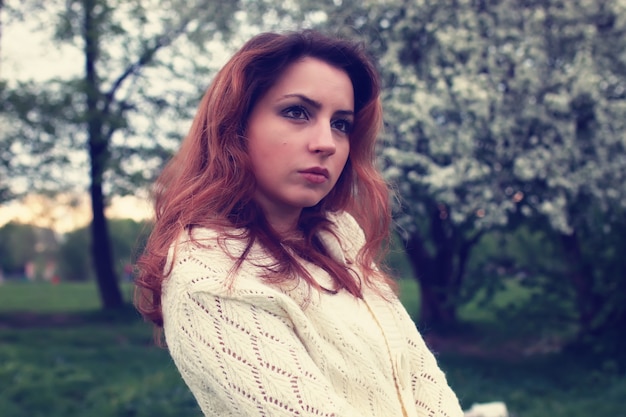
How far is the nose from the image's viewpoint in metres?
1.65

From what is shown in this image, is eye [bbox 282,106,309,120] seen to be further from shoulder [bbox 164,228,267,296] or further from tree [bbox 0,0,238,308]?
tree [bbox 0,0,238,308]

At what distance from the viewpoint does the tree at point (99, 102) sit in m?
10.9

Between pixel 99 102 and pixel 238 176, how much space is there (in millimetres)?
10796

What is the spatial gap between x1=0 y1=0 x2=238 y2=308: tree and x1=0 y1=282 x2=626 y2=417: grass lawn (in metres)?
3.14

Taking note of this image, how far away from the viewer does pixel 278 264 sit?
1593 millimetres

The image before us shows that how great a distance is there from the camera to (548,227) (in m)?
7.53

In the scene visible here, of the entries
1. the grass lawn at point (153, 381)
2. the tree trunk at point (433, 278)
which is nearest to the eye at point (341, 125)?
the grass lawn at point (153, 381)

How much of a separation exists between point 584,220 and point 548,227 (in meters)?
0.40

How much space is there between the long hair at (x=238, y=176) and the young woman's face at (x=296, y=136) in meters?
0.03

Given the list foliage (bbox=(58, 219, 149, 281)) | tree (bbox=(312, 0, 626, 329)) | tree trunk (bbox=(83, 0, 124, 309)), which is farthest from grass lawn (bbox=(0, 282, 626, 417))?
foliage (bbox=(58, 219, 149, 281))

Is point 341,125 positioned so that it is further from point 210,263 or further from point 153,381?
point 153,381

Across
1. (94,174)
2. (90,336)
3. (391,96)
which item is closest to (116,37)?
(94,174)

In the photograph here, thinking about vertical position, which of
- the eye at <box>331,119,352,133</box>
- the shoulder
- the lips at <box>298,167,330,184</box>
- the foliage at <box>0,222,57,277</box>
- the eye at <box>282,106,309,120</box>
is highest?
the eye at <box>282,106,309,120</box>

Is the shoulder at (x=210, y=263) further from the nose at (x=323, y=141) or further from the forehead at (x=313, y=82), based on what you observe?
the forehead at (x=313, y=82)
